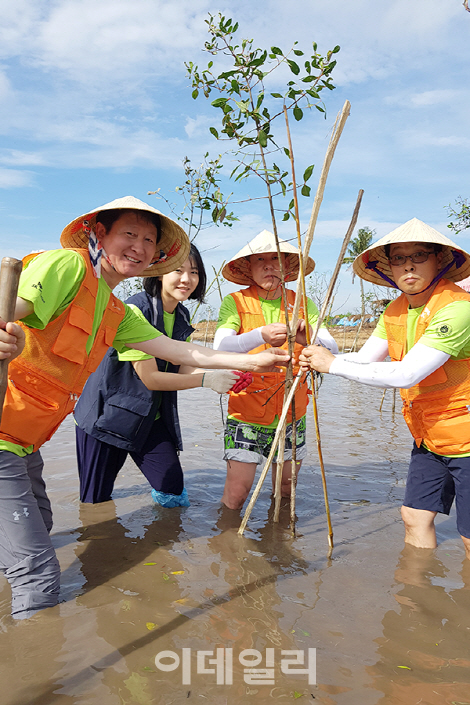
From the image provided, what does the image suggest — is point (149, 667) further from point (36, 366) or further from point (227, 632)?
point (36, 366)

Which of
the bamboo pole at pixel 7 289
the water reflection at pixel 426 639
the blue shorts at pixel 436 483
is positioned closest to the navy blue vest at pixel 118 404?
the bamboo pole at pixel 7 289

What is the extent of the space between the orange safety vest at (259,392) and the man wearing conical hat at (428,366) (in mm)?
623

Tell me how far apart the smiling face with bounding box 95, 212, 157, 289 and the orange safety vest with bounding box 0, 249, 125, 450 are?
20 cm

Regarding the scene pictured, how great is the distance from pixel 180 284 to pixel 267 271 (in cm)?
70

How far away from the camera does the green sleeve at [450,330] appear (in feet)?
9.01

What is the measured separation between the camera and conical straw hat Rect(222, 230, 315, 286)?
12.3ft

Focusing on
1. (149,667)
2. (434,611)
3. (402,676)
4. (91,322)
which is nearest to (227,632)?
(149,667)

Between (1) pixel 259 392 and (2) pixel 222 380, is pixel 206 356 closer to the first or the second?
(2) pixel 222 380

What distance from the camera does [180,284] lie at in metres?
3.86

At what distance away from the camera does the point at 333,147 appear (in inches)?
118

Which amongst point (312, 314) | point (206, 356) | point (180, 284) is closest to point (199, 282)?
point (180, 284)

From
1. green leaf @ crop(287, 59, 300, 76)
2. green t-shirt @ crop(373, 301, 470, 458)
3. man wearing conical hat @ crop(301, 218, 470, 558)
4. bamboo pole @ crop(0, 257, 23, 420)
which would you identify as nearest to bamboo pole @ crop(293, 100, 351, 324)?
green leaf @ crop(287, 59, 300, 76)

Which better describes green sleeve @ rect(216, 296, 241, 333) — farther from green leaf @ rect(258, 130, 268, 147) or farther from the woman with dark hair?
green leaf @ rect(258, 130, 268, 147)

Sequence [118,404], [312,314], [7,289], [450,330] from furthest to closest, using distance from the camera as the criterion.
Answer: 1. [312,314]
2. [118,404]
3. [450,330]
4. [7,289]
